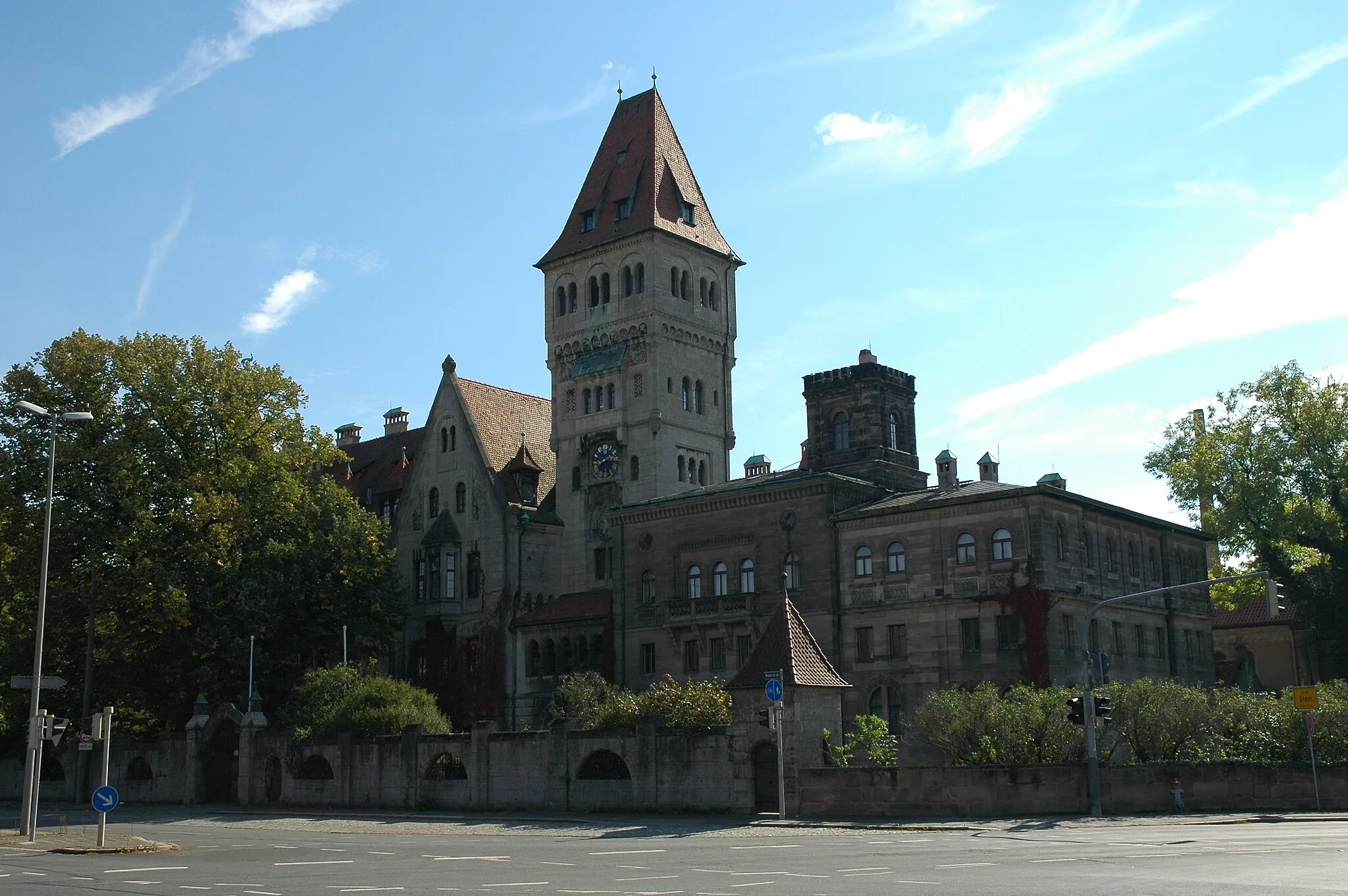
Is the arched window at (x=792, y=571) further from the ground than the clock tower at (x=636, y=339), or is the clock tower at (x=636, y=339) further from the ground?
the clock tower at (x=636, y=339)

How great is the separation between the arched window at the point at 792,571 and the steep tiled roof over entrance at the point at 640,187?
2197 cm

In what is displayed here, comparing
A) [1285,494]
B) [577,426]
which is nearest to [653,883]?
[1285,494]

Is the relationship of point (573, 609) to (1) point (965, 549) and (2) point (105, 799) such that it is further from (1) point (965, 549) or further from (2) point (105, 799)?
(2) point (105, 799)

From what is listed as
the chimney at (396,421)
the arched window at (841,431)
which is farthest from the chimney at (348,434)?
the arched window at (841,431)

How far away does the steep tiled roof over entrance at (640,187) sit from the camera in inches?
2982

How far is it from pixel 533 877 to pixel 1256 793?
23412 millimetres

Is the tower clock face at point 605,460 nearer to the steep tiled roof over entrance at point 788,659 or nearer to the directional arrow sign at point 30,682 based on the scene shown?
the steep tiled roof over entrance at point 788,659

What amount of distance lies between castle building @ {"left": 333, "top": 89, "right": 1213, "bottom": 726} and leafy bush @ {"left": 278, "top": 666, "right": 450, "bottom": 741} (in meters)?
13.2

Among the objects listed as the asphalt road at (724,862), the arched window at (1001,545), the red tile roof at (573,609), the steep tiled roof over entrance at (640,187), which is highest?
the steep tiled roof over entrance at (640,187)

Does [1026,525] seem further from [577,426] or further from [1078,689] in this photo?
[577,426]

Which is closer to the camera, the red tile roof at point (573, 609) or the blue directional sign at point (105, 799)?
the blue directional sign at point (105, 799)

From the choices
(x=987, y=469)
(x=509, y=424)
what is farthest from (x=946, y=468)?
(x=509, y=424)

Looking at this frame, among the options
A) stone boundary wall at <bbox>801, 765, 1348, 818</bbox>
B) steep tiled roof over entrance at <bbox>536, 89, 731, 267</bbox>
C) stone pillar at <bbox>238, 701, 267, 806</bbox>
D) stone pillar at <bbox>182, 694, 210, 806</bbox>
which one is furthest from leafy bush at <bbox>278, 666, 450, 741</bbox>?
steep tiled roof over entrance at <bbox>536, 89, 731, 267</bbox>

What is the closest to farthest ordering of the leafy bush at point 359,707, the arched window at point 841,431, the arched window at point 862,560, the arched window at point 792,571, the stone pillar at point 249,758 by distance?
the leafy bush at point 359,707 < the stone pillar at point 249,758 < the arched window at point 862,560 < the arched window at point 792,571 < the arched window at point 841,431
